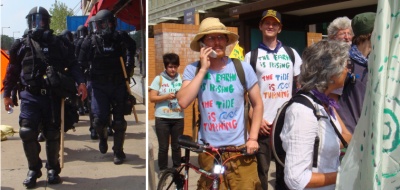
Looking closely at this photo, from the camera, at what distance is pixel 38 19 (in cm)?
379

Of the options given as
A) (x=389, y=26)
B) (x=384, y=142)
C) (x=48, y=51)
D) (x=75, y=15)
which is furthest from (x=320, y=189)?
(x=48, y=51)

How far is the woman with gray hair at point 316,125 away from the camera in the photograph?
202 cm

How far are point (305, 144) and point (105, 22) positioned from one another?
2202mm

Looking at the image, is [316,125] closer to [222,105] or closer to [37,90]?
[222,105]

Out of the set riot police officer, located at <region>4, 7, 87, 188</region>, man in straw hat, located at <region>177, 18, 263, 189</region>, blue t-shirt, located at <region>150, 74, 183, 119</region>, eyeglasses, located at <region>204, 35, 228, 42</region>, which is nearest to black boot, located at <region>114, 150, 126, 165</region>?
Result: riot police officer, located at <region>4, 7, 87, 188</region>

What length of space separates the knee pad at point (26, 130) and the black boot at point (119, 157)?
800 millimetres

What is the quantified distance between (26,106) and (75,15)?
1.41 metres

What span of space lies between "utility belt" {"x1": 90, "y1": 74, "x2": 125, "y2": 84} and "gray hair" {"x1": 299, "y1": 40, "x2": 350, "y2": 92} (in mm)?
2798

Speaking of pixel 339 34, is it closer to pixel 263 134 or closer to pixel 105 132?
pixel 263 134

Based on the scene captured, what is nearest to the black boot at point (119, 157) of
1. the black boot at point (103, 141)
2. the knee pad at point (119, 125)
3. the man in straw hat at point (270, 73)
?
the black boot at point (103, 141)

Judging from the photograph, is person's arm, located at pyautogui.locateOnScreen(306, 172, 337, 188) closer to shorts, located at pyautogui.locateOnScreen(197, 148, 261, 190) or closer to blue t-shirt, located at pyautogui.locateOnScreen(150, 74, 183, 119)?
shorts, located at pyautogui.locateOnScreen(197, 148, 261, 190)

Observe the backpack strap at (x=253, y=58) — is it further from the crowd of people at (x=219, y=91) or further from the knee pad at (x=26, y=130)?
the knee pad at (x=26, y=130)

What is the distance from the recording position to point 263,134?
366 cm

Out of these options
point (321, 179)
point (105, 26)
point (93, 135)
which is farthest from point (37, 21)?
point (321, 179)
